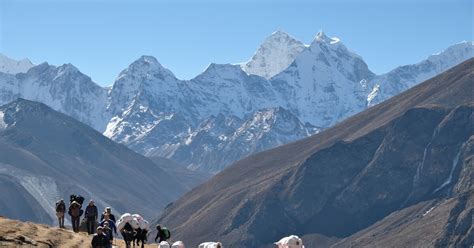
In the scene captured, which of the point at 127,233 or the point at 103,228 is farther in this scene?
the point at 127,233

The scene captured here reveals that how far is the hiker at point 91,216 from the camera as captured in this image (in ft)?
250

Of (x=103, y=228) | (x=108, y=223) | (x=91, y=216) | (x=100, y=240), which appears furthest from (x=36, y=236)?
(x=100, y=240)

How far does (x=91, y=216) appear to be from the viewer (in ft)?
253

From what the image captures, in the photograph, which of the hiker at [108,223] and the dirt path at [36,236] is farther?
the hiker at [108,223]

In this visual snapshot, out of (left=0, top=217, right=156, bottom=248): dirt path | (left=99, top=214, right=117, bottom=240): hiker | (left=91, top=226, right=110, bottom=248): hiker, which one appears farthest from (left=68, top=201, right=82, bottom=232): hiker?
(left=91, top=226, right=110, bottom=248): hiker

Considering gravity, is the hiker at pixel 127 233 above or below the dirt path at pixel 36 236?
below

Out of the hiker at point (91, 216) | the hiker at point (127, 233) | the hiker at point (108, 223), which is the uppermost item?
the hiker at point (91, 216)

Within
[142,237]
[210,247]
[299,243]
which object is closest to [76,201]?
[142,237]

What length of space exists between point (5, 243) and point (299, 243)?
21.4 m

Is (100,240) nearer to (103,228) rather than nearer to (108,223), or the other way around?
(103,228)

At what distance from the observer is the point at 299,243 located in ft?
229

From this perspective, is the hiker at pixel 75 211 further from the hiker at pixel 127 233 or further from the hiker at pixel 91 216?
the hiker at pixel 127 233

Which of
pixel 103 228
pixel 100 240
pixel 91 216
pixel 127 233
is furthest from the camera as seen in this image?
pixel 91 216

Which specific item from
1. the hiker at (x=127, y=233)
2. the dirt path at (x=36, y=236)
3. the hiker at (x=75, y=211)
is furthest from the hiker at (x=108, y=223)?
the hiker at (x=75, y=211)
